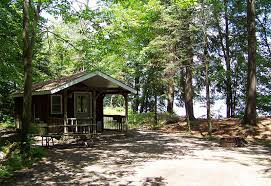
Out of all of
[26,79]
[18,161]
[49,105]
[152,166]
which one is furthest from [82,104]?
[152,166]

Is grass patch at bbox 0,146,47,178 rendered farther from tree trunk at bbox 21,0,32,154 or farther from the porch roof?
the porch roof

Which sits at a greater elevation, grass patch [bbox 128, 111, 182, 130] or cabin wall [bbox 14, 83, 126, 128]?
cabin wall [bbox 14, 83, 126, 128]

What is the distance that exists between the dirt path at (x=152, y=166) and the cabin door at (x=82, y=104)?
4545 mm

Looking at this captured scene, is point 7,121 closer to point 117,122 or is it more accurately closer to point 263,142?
point 117,122

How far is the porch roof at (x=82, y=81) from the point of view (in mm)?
18250

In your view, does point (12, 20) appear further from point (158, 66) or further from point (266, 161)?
point (266, 161)

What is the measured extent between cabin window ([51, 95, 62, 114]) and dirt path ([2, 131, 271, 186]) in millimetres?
4866

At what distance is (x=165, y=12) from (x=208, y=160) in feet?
40.2

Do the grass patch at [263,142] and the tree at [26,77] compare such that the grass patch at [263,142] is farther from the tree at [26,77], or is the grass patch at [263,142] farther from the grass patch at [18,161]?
the tree at [26,77]

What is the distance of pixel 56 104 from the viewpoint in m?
21.4

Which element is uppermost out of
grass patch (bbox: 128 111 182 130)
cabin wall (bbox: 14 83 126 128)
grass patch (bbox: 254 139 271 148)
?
cabin wall (bbox: 14 83 126 128)

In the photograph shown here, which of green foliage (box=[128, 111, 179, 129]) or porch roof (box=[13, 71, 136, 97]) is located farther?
green foliage (box=[128, 111, 179, 129])

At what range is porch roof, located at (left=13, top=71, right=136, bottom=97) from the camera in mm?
18250

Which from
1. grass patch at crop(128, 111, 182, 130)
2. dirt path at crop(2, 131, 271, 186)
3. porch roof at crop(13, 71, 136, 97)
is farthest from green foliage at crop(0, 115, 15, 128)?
dirt path at crop(2, 131, 271, 186)
